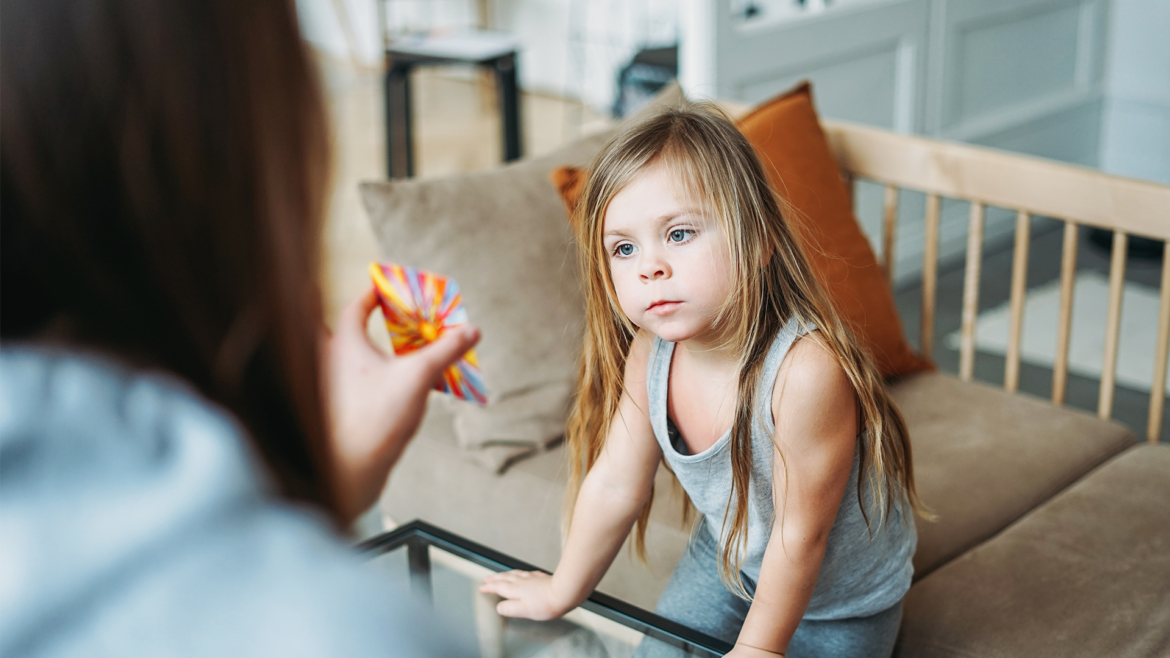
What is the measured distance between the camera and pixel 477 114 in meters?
5.29

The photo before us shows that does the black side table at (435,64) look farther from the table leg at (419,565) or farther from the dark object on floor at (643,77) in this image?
the table leg at (419,565)

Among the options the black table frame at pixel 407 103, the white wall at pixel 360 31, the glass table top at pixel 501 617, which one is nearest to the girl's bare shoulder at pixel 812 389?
the glass table top at pixel 501 617

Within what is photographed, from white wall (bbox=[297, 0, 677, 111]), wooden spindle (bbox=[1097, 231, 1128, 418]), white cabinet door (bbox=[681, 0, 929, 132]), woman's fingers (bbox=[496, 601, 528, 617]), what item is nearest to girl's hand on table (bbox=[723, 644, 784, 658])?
woman's fingers (bbox=[496, 601, 528, 617])

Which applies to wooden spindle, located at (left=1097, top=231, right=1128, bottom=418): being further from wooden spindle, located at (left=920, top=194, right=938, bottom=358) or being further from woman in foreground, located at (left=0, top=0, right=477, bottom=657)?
woman in foreground, located at (left=0, top=0, right=477, bottom=657)

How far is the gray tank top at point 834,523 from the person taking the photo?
1.01 meters

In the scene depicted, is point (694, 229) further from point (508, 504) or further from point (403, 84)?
point (403, 84)

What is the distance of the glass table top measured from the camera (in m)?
0.97

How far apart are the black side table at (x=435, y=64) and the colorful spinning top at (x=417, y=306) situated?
7.38 ft

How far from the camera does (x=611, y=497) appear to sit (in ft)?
3.53

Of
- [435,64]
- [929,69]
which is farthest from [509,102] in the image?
[929,69]

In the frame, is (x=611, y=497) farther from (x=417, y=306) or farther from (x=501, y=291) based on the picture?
(x=501, y=291)

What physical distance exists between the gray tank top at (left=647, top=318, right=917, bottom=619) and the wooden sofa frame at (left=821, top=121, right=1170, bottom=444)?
67 cm

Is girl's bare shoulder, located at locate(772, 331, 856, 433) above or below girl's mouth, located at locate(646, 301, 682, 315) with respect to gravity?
below

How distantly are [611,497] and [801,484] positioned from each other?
0.22 metres
